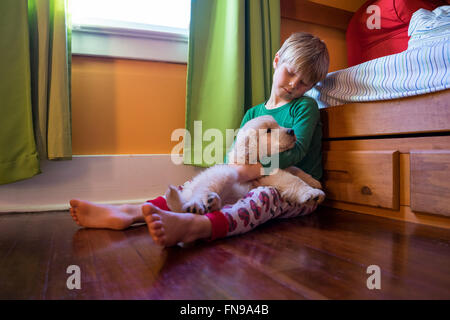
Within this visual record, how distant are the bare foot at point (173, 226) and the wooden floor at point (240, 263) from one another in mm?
34

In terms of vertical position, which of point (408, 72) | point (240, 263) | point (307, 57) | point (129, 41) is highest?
point (129, 41)

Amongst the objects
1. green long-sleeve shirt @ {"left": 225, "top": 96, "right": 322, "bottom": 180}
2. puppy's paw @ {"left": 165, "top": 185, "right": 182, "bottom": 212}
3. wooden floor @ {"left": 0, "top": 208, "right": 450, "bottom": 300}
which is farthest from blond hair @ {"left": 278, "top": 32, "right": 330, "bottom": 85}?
puppy's paw @ {"left": 165, "top": 185, "right": 182, "bottom": 212}

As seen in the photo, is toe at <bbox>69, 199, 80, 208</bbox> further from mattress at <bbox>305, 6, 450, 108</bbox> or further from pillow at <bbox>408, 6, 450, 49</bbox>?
pillow at <bbox>408, 6, 450, 49</bbox>

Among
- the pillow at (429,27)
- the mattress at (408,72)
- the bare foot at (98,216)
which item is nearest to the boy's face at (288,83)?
the mattress at (408,72)

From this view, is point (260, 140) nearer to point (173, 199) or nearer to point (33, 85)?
point (173, 199)

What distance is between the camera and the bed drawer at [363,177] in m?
1.12

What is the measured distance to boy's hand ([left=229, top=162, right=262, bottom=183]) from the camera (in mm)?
1077

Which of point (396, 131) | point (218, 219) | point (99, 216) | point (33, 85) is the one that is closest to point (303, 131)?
point (396, 131)

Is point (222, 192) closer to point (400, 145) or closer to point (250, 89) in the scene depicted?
point (400, 145)

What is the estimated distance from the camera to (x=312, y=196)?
1.01m

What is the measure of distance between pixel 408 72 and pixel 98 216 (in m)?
1.16

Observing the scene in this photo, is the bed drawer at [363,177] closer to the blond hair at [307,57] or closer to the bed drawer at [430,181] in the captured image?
the bed drawer at [430,181]

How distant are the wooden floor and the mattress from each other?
47 centimetres

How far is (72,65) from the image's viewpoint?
4.82 feet
